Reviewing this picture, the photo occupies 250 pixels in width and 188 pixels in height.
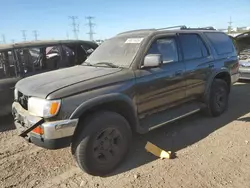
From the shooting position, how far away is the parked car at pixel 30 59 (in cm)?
545

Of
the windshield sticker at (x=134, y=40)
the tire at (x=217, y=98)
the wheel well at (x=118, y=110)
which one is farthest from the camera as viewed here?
the tire at (x=217, y=98)

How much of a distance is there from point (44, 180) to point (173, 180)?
1.68 meters

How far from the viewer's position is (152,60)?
12.2 feet

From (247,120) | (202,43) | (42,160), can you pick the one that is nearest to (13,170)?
(42,160)

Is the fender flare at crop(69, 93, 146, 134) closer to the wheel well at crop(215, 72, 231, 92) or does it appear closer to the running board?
the running board

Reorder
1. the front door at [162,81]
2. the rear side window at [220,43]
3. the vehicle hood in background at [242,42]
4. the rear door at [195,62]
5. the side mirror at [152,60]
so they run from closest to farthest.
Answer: the side mirror at [152,60] → the front door at [162,81] → the rear door at [195,62] → the rear side window at [220,43] → the vehicle hood in background at [242,42]

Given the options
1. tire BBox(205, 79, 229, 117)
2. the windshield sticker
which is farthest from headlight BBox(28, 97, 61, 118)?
tire BBox(205, 79, 229, 117)

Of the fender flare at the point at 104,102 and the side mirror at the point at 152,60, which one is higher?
the side mirror at the point at 152,60

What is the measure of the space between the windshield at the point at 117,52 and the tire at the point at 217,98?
212cm

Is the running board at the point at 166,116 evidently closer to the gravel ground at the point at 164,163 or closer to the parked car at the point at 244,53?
the gravel ground at the point at 164,163

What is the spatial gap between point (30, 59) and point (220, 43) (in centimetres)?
427

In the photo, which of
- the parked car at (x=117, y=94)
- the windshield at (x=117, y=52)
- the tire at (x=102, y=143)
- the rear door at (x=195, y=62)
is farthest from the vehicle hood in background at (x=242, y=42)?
the tire at (x=102, y=143)

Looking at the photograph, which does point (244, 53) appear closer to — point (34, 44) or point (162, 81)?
point (162, 81)

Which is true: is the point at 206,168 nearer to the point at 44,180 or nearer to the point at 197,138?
the point at 197,138
